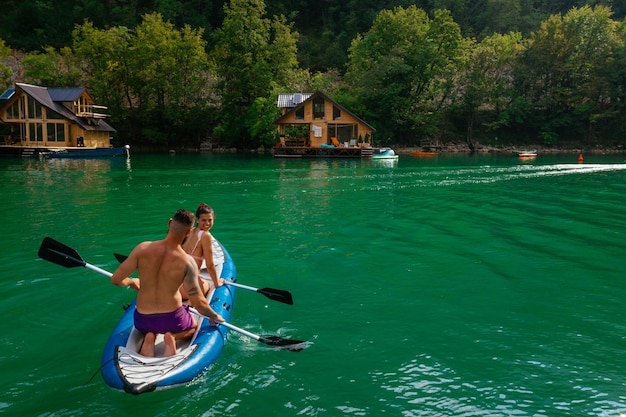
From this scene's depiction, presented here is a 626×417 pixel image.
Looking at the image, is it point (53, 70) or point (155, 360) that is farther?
point (53, 70)

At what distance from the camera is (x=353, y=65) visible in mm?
57062

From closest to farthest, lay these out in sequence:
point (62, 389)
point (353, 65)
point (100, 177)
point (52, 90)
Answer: point (62, 389) < point (100, 177) < point (52, 90) < point (353, 65)

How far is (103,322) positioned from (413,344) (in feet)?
14.3

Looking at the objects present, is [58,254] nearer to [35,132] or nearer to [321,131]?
[321,131]

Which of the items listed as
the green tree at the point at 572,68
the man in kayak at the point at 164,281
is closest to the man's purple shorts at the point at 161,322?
the man in kayak at the point at 164,281

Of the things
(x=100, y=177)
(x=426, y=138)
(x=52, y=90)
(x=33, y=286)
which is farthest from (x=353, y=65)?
(x=33, y=286)

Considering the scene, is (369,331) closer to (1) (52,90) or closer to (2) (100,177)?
(2) (100,177)

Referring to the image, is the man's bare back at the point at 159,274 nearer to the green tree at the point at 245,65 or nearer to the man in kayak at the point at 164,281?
the man in kayak at the point at 164,281

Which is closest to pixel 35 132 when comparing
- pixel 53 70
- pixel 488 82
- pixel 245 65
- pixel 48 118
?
pixel 48 118

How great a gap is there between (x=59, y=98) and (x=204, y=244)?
44234 millimetres

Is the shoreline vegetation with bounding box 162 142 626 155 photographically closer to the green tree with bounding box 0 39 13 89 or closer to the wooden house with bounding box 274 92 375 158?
the wooden house with bounding box 274 92 375 158

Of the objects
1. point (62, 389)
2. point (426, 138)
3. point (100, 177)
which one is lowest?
point (62, 389)

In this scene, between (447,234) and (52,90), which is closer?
(447,234)

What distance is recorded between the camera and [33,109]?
43812 millimetres
